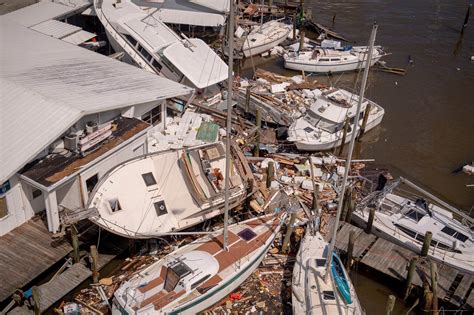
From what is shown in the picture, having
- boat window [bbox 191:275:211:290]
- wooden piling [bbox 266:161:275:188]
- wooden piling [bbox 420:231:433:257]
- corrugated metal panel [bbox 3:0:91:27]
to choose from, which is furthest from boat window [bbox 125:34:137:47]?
wooden piling [bbox 420:231:433:257]

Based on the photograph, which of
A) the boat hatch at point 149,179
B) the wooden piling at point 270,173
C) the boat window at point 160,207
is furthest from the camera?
the wooden piling at point 270,173

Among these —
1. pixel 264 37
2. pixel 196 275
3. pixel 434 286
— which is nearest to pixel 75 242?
pixel 196 275

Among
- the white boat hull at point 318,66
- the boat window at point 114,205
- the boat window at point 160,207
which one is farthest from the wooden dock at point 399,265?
the white boat hull at point 318,66

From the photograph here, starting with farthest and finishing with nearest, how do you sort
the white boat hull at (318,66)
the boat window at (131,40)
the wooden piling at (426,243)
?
the white boat hull at (318,66) → the boat window at (131,40) → the wooden piling at (426,243)

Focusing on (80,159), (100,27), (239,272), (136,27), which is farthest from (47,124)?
(100,27)

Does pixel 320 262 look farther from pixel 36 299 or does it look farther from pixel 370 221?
pixel 36 299

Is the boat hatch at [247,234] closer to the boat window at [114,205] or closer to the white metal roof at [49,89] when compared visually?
the boat window at [114,205]

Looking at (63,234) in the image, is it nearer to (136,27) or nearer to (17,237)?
(17,237)
